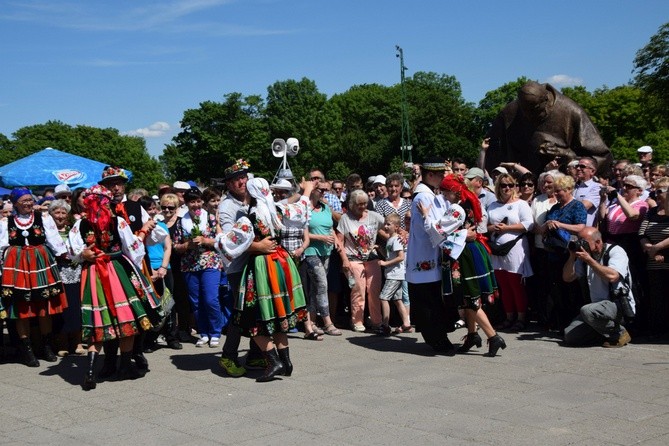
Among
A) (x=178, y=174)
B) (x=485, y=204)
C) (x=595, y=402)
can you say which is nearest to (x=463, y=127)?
(x=178, y=174)

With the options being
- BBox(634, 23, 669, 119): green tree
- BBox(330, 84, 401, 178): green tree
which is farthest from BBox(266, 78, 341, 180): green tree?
BBox(634, 23, 669, 119): green tree

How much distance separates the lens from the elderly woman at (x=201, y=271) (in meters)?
9.48

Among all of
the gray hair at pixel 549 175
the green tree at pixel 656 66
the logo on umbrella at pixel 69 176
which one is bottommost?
the gray hair at pixel 549 175

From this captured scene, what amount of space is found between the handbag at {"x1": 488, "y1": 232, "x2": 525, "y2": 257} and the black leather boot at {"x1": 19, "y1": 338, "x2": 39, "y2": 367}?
518cm

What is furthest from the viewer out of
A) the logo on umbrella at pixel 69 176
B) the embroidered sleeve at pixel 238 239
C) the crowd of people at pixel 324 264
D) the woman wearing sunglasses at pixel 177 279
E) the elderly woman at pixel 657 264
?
the logo on umbrella at pixel 69 176

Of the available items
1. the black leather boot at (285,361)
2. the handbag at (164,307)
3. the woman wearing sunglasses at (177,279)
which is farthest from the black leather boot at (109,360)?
the woman wearing sunglasses at (177,279)

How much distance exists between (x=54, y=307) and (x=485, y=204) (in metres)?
5.18

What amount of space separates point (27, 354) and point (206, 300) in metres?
1.95

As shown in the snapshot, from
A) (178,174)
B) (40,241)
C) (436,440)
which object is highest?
(178,174)

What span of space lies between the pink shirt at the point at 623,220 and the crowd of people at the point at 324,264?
2cm

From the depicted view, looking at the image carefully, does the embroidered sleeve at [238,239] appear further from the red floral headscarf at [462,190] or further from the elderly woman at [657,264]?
the elderly woman at [657,264]

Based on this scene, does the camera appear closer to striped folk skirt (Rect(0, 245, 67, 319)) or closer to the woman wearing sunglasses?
the woman wearing sunglasses

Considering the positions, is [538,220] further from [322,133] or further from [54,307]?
[322,133]

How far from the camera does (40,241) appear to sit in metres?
8.80
